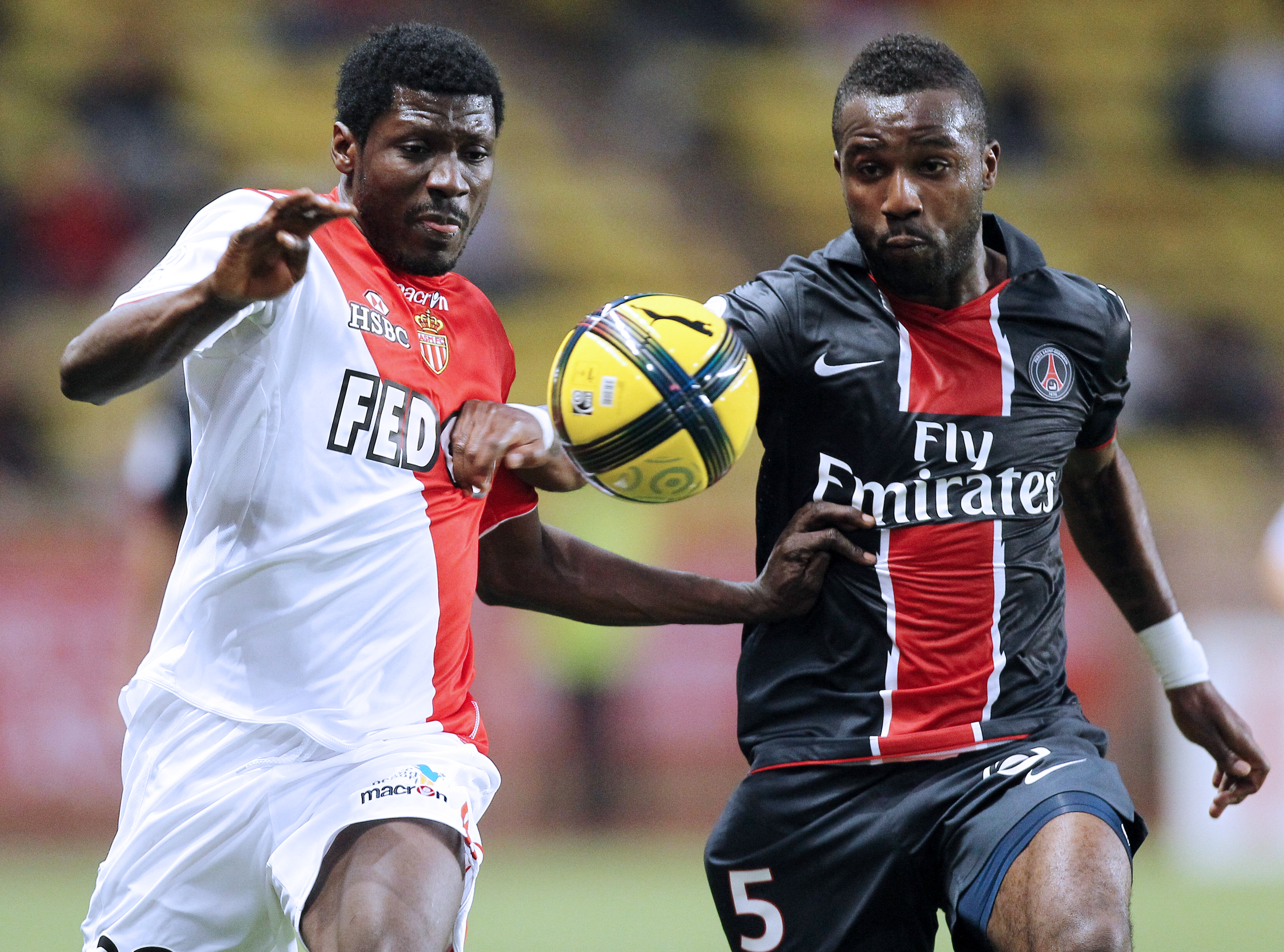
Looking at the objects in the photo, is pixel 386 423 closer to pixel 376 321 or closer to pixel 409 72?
pixel 376 321

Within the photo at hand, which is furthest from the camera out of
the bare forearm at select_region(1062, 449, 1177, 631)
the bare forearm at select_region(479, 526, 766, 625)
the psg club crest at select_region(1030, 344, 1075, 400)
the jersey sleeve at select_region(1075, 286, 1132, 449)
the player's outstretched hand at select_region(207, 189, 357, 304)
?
the bare forearm at select_region(1062, 449, 1177, 631)

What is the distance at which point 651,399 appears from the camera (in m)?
3.80

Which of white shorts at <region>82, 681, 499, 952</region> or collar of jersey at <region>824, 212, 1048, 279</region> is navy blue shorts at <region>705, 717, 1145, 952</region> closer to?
white shorts at <region>82, 681, 499, 952</region>

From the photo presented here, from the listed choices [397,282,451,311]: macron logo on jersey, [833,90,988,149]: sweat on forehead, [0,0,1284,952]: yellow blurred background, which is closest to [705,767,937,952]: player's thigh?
[397,282,451,311]: macron logo on jersey

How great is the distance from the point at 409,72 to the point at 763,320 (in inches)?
41.8

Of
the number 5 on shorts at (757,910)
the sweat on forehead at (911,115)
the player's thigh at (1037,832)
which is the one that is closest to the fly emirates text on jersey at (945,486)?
the player's thigh at (1037,832)

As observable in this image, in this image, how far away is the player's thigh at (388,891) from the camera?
3471 mm

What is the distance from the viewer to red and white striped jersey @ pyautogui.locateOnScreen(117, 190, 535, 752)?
12.4 ft

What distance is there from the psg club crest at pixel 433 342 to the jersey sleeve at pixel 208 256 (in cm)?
43

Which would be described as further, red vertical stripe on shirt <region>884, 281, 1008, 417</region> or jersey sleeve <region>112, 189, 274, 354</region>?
red vertical stripe on shirt <region>884, 281, 1008, 417</region>

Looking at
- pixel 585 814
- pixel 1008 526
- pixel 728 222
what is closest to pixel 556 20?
pixel 728 222

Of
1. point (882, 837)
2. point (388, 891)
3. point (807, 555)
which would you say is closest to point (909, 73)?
point (807, 555)

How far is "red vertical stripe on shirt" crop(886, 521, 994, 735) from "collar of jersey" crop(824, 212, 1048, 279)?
0.63 metres

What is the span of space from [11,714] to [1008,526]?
7616 mm
